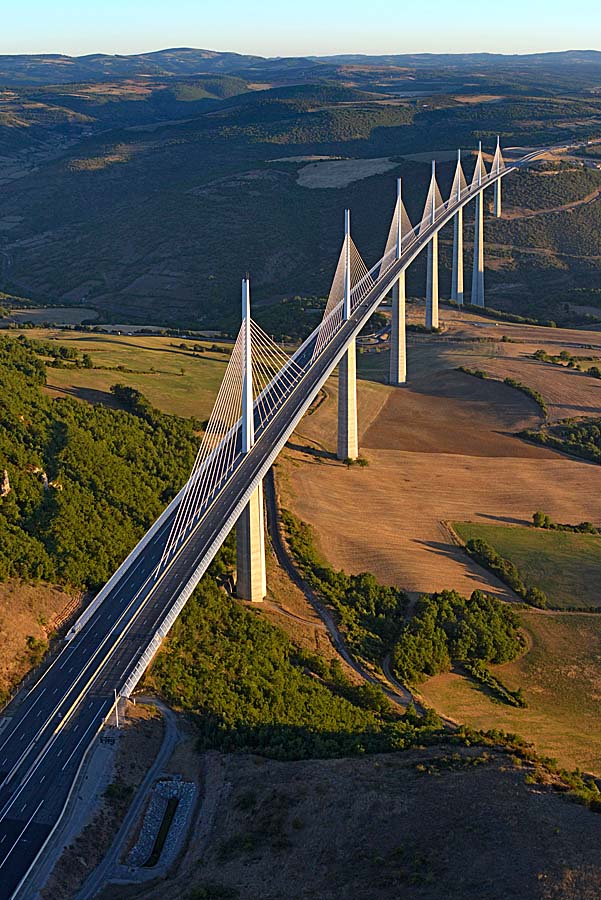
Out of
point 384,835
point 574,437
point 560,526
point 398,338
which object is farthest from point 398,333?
point 384,835

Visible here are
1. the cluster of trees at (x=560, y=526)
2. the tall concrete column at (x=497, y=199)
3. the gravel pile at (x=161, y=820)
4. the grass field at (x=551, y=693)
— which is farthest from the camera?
the tall concrete column at (x=497, y=199)

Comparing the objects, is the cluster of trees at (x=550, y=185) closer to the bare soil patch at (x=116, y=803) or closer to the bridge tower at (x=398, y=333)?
the bridge tower at (x=398, y=333)

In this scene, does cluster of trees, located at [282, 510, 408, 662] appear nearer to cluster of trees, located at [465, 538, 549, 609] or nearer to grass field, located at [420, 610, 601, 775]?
grass field, located at [420, 610, 601, 775]

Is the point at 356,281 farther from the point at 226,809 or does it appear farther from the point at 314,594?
the point at 226,809

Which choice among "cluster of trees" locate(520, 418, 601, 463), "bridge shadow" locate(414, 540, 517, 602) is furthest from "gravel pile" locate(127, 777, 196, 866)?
"cluster of trees" locate(520, 418, 601, 463)

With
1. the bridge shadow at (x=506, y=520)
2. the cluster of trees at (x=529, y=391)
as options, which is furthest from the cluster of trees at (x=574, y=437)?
the bridge shadow at (x=506, y=520)

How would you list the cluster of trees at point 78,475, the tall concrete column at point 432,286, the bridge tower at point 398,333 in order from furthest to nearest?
the tall concrete column at point 432,286 < the bridge tower at point 398,333 < the cluster of trees at point 78,475
